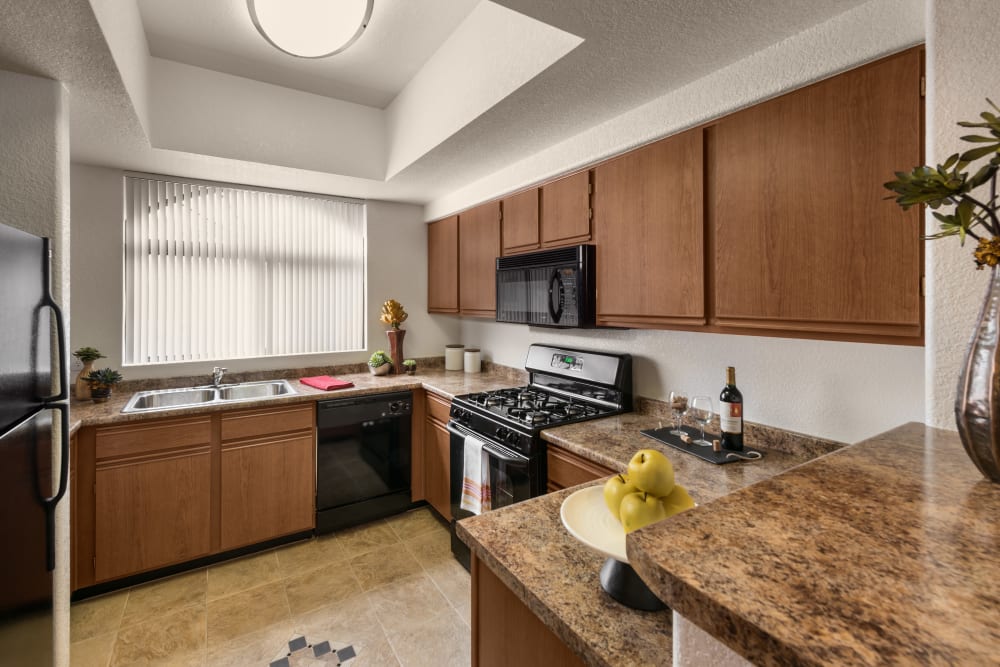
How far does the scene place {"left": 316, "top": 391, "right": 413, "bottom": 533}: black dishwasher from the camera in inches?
112

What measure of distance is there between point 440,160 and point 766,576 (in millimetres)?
2655

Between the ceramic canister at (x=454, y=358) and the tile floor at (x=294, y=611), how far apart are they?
1.41m

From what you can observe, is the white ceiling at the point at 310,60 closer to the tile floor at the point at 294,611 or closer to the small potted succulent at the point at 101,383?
the small potted succulent at the point at 101,383

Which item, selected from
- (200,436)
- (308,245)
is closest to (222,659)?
(200,436)

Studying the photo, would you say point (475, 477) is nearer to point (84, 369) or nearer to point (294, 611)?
point (294, 611)

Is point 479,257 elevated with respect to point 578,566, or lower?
elevated

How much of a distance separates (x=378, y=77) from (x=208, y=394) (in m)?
2.31

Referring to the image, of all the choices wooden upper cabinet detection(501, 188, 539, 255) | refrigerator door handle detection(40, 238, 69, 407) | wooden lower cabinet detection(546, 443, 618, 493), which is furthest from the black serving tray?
refrigerator door handle detection(40, 238, 69, 407)

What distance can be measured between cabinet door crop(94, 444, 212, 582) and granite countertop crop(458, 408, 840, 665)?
2.13m

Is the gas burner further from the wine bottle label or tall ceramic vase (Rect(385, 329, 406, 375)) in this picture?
tall ceramic vase (Rect(385, 329, 406, 375))

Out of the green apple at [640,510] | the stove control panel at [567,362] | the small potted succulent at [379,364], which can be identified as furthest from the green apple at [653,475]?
the small potted succulent at [379,364]

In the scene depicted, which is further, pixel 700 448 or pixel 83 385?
pixel 83 385

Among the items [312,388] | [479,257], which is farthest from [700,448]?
[312,388]

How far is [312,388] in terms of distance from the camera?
3.04m
